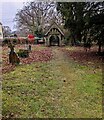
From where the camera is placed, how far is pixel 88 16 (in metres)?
14.3

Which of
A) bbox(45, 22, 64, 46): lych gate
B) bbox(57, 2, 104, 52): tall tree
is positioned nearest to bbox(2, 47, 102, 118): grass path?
bbox(57, 2, 104, 52): tall tree

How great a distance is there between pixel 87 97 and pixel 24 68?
464 cm

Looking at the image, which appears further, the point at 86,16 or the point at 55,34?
the point at 55,34

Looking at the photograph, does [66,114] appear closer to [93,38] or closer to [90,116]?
[90,116]

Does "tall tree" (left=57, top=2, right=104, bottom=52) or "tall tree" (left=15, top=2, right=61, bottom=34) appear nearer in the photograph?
"tall tree" (left=57, top=2, right=104, bottom=52)

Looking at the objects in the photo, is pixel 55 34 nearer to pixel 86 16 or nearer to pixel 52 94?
pixel 86 16

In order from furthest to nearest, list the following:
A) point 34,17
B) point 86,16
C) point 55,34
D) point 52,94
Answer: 1. point 34,17
2. point 55,34
3. point 86,16
4. point 52,94

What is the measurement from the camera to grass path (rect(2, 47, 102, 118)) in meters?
6.00

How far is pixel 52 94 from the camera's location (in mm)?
7277

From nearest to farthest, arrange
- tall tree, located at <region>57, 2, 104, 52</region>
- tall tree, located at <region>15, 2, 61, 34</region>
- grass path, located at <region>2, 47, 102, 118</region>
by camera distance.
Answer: grass path, located at <region>2, 47, 102, 118</region>, tall tree, located at <region>57, 2, 104, 52</region>, tall tree, located at <region>15, 2, 61, 34</region>

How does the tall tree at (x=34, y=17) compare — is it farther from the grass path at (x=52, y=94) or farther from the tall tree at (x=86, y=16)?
the grass path at (x=52, y=94)

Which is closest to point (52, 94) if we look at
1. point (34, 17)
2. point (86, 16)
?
point (86, 16)

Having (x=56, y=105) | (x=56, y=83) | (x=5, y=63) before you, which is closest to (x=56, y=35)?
(x=5, y=63)

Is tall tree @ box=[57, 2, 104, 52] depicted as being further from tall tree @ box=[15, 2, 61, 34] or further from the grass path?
tall tree @ box=[15, 2, 61, 34]
